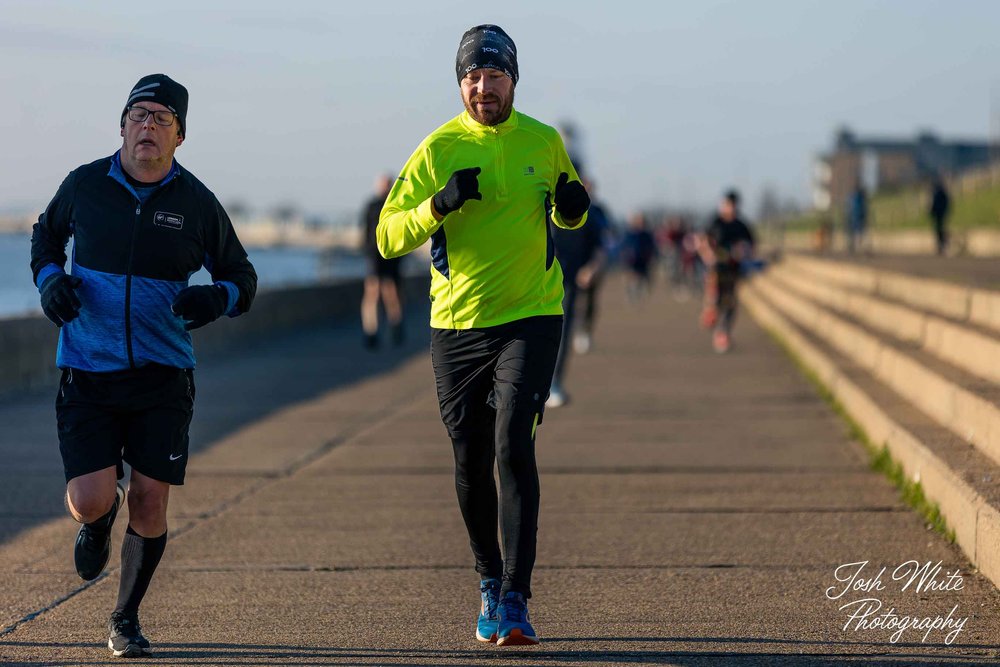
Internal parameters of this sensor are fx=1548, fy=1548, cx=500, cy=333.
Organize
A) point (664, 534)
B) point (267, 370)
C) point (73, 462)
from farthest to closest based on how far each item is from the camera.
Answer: point (267, 370) < point (664, 534) < point (73, 462)

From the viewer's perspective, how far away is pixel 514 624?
5008mm

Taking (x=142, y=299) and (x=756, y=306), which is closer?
(x=142, y=299)

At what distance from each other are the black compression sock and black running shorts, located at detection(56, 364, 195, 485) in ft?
0.78

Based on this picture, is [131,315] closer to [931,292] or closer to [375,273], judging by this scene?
[931,292]

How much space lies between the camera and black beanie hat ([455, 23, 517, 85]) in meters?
5.13

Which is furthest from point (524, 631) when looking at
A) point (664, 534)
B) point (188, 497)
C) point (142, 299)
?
point (188, 497)

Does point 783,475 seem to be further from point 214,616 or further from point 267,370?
point 267,370

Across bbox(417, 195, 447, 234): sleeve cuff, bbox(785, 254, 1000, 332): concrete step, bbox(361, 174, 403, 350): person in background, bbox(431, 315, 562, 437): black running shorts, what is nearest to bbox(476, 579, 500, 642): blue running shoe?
bbox(431, 315, 562, 437): black running shorts

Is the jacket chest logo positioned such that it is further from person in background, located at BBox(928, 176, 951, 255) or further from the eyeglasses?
person in background, located at BBox(928, 176, 951, 255)

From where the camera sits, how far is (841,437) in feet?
33.9

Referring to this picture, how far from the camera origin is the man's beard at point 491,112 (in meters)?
5.18

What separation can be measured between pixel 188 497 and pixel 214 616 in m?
2.94

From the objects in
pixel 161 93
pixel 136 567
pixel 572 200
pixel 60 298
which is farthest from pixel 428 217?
pixel 136 567

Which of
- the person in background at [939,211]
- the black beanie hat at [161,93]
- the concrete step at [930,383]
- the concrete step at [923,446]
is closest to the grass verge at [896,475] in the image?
the concrete step at [923,446]
